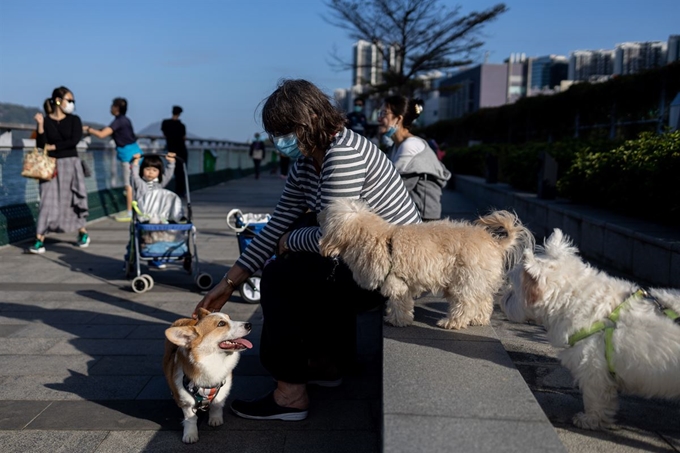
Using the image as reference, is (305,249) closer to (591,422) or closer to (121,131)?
(591,422)

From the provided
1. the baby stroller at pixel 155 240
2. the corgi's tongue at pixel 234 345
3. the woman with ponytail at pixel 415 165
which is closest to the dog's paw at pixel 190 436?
the corgi's tongue at pixel 234 345

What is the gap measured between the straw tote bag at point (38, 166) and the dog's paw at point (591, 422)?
7.44m

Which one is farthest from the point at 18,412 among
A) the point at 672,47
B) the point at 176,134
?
the point at 672,47

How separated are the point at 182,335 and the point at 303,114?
1322mm

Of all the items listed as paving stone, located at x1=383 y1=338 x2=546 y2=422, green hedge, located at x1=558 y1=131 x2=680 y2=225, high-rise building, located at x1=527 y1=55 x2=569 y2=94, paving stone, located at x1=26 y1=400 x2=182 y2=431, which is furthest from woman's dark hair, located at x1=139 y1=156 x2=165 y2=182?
high-rise building, located at x1=527 y1=55 x2=569 y2=94

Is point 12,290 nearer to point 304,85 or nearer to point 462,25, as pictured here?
point 304,85

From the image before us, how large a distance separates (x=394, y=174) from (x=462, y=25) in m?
26.2

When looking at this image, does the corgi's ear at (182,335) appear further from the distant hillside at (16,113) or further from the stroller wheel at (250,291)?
the distant hillside at (16,113)

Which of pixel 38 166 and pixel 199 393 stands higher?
pixel 38 166

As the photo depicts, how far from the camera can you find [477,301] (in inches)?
144

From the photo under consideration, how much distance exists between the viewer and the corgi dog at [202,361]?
3400 mm

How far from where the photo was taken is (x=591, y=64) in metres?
26.5

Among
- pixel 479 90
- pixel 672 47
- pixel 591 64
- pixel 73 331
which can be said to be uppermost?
pixel 479 90

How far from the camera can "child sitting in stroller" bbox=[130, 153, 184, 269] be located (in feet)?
22.4
